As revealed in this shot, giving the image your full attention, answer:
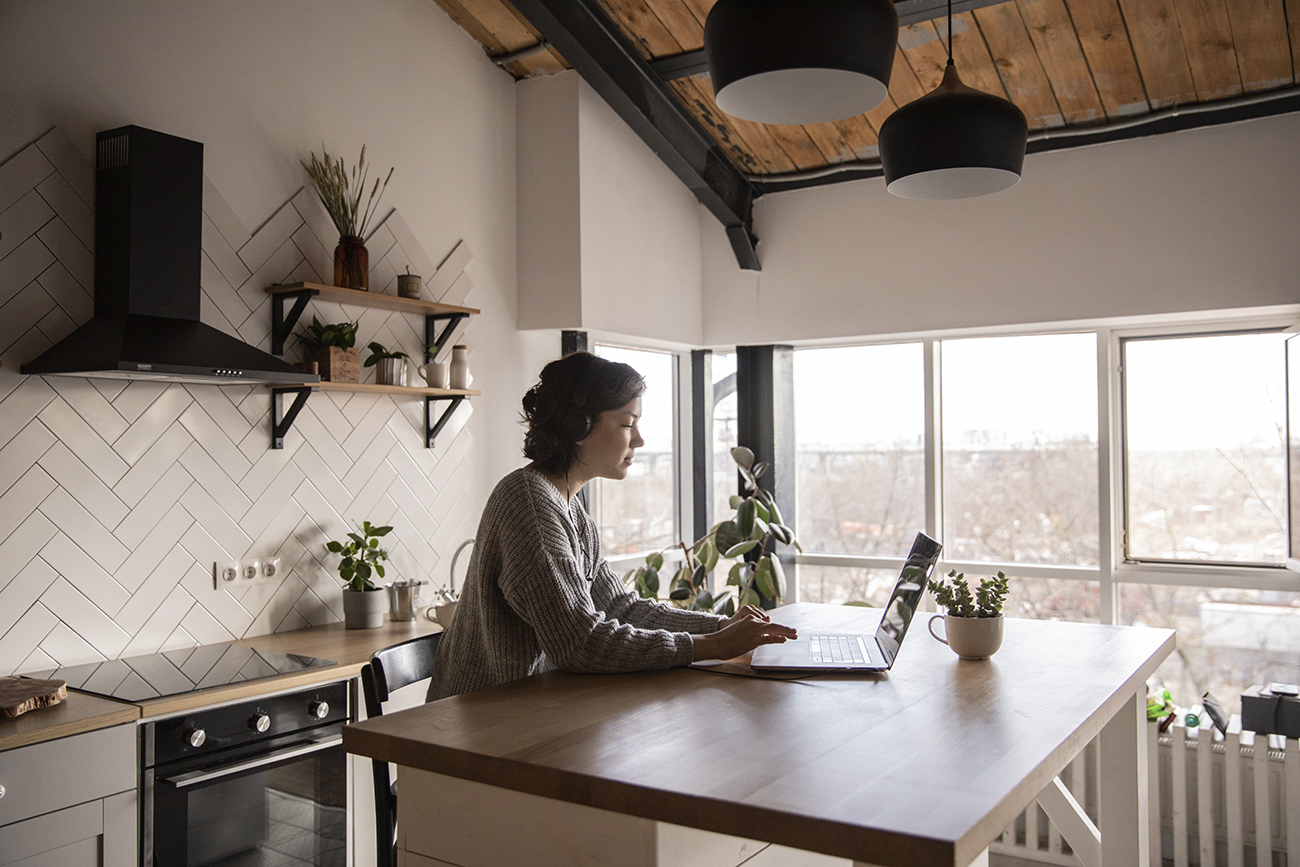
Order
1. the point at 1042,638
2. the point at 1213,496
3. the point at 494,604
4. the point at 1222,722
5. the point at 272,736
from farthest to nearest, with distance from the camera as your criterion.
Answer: the point at 1213,496 < the point at 1222,722 < the point at 272,736 < the point at 1042,638 < the point at 494,604

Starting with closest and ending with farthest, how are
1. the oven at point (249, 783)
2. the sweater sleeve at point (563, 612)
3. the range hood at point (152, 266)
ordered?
the sweater sleeve at point (563, 612) < the oven at point (249, 783) < the range hood at point (152, 266)

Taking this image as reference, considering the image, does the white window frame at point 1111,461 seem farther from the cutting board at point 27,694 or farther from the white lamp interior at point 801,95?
the cutting board at point 27,694

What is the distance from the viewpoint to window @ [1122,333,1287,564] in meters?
A: 3.46

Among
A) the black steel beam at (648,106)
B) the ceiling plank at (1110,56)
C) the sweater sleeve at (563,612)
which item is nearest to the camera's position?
the sweater sleeve at (563,612)

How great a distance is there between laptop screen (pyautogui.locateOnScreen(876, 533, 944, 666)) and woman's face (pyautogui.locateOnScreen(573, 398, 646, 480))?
1.95ft

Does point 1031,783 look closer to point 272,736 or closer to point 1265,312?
point 272,736

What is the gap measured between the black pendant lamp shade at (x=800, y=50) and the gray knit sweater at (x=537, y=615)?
0.79m

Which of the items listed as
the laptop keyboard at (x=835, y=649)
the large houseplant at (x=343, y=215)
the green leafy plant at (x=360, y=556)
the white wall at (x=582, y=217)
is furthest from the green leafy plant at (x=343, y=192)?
the laptop keyboard at (x=835, y=649)

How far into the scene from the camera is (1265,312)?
3422mm

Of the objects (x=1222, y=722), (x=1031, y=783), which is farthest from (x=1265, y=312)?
(x=1031, y=783)

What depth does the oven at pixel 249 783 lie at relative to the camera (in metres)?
2.13

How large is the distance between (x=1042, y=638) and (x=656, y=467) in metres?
2.61

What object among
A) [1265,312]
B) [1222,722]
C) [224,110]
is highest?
[224,110]

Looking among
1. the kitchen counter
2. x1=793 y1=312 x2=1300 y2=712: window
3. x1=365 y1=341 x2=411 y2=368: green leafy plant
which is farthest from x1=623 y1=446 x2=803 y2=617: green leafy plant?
x1=365 y1=341 x2=411 y2=368: green leafy plant
